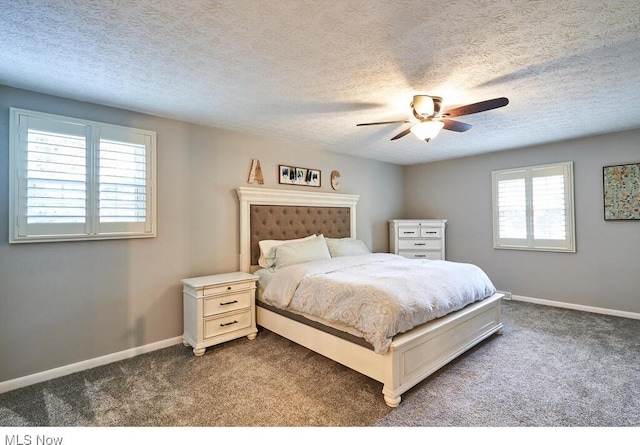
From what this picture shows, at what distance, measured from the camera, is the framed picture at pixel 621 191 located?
3.49 metres

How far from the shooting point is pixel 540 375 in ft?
7.56

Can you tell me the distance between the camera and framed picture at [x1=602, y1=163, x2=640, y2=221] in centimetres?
349

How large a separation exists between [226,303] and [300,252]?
952 millimetres

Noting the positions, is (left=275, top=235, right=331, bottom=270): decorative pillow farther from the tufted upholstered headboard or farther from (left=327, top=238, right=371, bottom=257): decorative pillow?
the tufted upholstered headboard

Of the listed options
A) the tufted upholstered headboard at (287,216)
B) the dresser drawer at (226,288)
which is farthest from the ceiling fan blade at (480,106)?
the dresser drawer at (226,288)

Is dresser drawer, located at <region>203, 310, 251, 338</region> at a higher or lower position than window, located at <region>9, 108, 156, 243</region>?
lower

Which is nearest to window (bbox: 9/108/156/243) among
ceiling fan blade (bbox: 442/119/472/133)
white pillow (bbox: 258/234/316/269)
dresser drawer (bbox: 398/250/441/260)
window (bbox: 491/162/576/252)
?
white pillow (bbox: 258/234/316/269)

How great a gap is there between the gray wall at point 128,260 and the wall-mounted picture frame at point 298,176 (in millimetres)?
85

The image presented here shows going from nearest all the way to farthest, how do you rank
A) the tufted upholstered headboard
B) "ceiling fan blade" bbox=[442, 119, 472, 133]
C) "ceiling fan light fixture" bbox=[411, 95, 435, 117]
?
"ceiling fan light fixture" bbox=[411, 95, 435, 117] → "ceiling fan blade" bbox=[442, 119, 472, 133] → the tufted upholstered headboard

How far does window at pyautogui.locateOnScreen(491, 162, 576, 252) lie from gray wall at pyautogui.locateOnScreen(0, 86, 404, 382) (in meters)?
3.31

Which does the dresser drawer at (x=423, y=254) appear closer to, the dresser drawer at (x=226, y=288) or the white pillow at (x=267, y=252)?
the white pillow at (x=267, y=252)

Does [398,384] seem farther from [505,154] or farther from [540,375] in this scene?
[505,154]

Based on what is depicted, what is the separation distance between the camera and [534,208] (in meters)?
4.26
